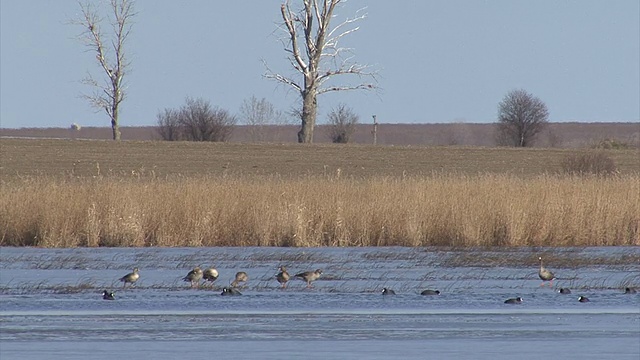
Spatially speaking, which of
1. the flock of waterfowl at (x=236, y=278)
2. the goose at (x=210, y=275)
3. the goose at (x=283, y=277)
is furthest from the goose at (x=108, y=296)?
the goose at (x=283, y=277)

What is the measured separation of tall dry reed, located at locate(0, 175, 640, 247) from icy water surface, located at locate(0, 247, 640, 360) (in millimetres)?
1705

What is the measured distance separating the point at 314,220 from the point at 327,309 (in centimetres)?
864

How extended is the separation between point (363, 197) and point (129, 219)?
4.32m

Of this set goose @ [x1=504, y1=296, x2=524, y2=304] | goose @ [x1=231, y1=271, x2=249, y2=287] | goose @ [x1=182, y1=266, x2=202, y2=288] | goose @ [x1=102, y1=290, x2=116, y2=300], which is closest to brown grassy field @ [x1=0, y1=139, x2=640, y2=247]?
goose @ [x1=182, y1=266, x2=202, y2=288]

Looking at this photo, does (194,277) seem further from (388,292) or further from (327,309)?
(327,309)

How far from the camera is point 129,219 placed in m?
21.3

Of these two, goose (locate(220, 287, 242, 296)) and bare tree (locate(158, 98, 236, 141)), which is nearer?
goose (locate(220, 287, 242, 296))

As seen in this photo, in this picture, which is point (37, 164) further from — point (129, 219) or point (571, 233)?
point (571, 233)

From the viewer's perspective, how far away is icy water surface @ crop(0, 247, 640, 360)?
10.3 metres

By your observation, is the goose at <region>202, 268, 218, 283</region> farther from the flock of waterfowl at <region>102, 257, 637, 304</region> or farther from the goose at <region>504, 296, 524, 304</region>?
the goose at <region>504, 296, 524, 304</region>

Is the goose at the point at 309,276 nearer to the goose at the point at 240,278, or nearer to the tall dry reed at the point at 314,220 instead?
the goose at the point at 240,278

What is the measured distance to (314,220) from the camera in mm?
21531

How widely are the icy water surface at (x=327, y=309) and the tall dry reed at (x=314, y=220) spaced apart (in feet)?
5.59

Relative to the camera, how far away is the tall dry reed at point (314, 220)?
2122 centimetres
